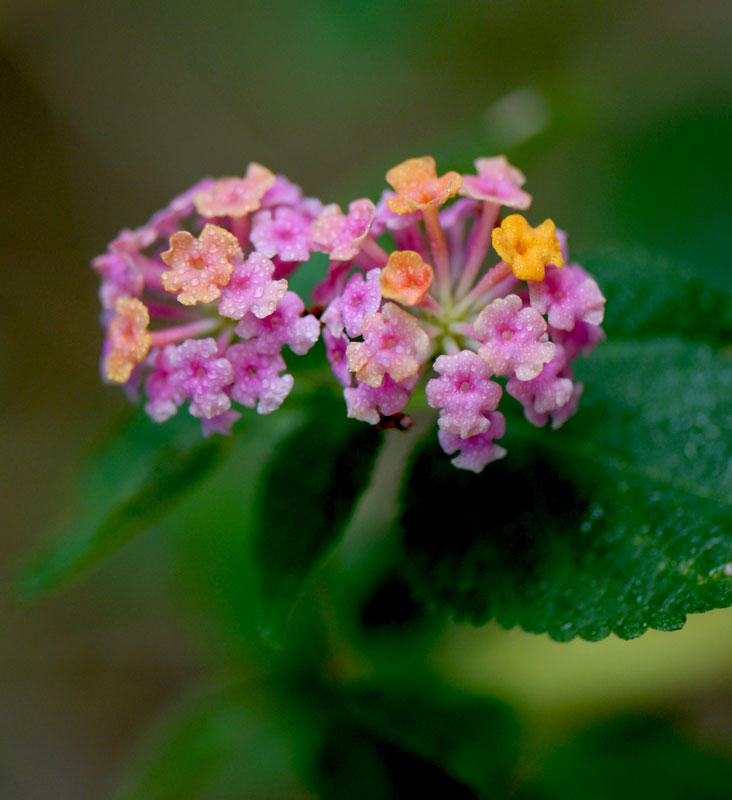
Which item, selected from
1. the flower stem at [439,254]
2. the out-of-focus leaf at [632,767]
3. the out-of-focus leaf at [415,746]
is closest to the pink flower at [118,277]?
the flower stem at [439,254]

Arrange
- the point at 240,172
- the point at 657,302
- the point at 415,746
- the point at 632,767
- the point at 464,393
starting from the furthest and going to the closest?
the point at 240,172, the point at 632,767, the point at 415,746, the point at 657,302, the point at 464,393

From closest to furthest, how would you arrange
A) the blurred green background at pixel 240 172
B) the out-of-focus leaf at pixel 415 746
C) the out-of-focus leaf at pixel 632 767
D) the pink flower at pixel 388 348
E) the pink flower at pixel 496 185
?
the pink flower at pixel 388 348, the pink flower at pixel 496 185, the out-of-focus leaf at pixel 415 746, the out-of-focus leaf at pixel 632 767, the blurred green background at pixel 240 172

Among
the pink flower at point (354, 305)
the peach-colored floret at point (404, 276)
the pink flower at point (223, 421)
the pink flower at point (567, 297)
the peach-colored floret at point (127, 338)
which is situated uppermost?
the pink flower at point (567, 297)

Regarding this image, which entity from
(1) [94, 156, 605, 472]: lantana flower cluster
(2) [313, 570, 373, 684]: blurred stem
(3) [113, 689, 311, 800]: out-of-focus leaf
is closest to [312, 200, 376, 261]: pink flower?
(1) [94, 156, 605, 472]: lantana flower cluster

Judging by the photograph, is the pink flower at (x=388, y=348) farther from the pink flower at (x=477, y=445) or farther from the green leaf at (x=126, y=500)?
the green leaf at (x=126, y=500)

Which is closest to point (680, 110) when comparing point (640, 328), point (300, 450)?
point (640, 328)

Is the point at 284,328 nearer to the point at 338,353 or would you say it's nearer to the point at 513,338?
the point at 338,353

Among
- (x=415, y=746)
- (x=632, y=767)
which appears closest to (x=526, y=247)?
(x=415, y=746)
